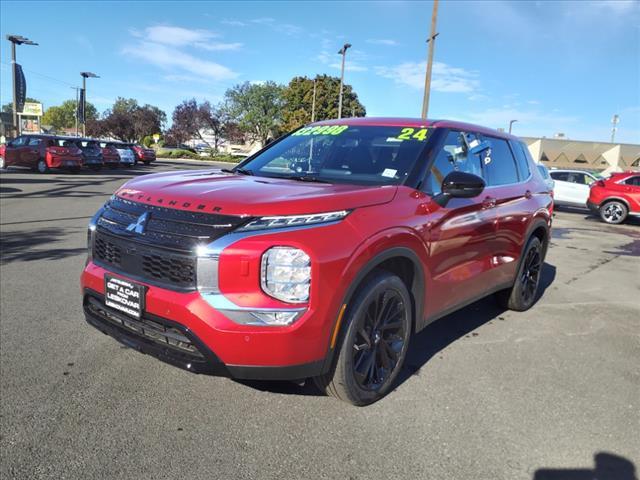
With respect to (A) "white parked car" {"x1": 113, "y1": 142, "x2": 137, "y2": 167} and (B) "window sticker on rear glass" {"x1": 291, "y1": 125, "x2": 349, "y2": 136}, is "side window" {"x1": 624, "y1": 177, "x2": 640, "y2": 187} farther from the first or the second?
(A) "white parked car" {"x1": 113, "y1": 142, "x2": 137, "y2": 167}

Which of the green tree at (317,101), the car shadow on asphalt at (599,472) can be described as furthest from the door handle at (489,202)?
the green tree at (317,101)

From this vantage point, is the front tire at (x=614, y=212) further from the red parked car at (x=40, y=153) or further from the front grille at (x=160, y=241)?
the red parked car at (x=40, y=153)

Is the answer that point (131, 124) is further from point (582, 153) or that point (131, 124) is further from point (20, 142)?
point (582, 153)

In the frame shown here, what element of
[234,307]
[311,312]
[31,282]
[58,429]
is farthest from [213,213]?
[31,282]

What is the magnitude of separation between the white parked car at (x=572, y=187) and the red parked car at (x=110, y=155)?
2294cm

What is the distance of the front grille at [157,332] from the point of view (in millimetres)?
2590

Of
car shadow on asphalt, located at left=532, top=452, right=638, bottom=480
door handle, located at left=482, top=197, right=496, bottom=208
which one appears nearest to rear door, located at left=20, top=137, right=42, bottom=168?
door handle, located at left=482, top=197, right=496, bottom=208

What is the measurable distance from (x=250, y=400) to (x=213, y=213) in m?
1.30

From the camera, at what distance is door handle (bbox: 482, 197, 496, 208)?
400cm

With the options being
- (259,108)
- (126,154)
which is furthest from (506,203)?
(259,108)

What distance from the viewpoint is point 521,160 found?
5188 millimetres

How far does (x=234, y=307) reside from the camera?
8.11 ft

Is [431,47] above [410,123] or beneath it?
above

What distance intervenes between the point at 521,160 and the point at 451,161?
5.90 feet
